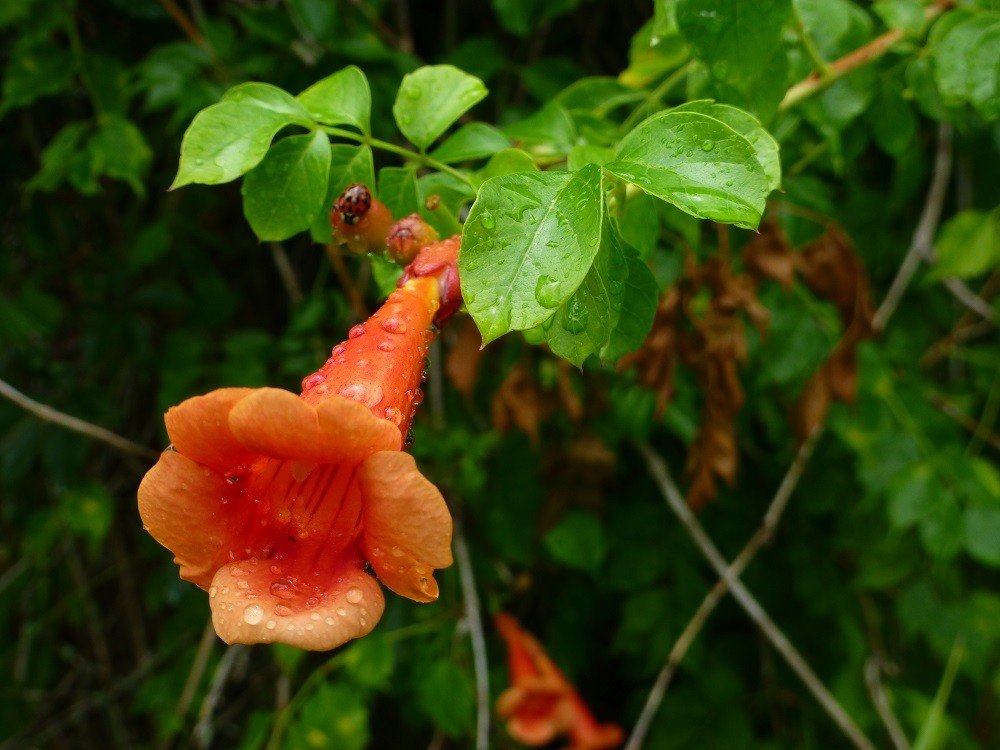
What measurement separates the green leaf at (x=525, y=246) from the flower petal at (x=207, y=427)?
0.81ft

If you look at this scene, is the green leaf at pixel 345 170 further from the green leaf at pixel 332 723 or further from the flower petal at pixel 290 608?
the green leaf at pixel 332 723

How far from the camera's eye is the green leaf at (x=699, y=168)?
0.80 m

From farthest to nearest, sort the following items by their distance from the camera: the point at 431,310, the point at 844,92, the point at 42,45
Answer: the point at 42,45, the point at 844,92, the point at 431,310

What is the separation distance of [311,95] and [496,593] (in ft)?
6.80

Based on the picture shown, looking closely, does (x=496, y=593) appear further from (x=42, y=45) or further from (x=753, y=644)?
(x=42, y=45)

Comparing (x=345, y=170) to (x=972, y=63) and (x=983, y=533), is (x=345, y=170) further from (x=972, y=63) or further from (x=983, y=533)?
(x=983, y=533)

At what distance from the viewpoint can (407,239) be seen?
40.5 inches

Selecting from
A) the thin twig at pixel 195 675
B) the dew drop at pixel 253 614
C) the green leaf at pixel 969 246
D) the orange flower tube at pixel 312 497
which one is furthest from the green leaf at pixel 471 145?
the thin twig at pixel 195 675

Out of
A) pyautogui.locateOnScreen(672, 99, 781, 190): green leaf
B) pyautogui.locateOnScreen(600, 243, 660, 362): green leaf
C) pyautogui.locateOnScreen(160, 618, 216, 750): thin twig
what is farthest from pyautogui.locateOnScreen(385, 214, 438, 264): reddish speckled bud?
pyautogui.locateOnScreen(160, 618, 216, 750): thin twig

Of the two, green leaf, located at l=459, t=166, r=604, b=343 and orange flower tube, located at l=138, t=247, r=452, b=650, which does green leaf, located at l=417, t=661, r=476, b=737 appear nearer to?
orange flower tube, located at l=138, t=247, r=452, b=650

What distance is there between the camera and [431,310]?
971 mm

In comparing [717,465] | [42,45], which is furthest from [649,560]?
[42,45]

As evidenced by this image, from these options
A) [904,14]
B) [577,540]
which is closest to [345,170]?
[904,14]

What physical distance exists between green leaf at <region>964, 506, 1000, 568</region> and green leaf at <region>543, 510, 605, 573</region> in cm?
99
